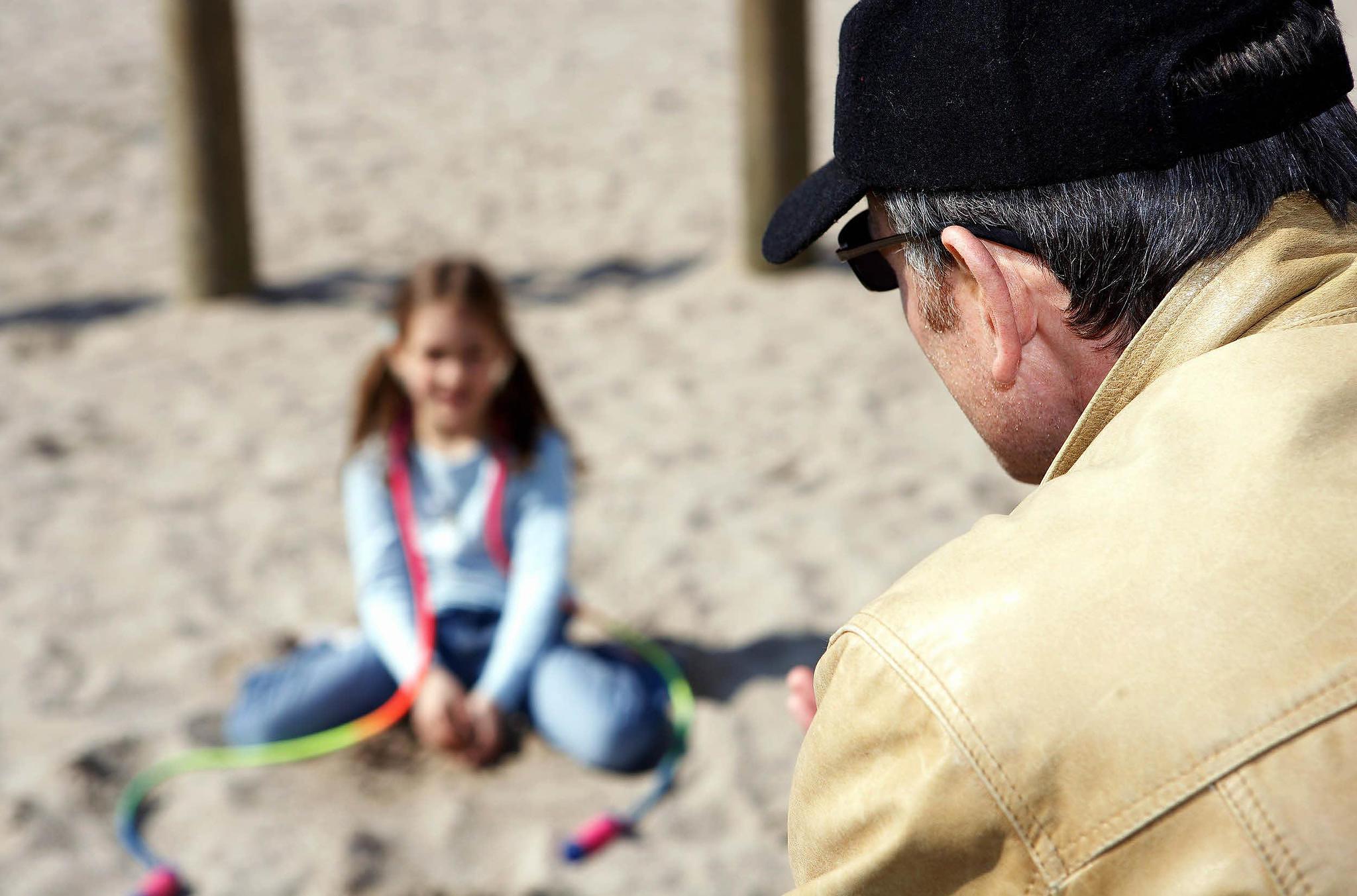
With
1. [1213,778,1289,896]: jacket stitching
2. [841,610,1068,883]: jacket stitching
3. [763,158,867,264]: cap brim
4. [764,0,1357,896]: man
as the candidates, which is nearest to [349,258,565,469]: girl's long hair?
[763,158,867,264]: cap brim

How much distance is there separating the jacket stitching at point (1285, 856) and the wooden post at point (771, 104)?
15.4 feet

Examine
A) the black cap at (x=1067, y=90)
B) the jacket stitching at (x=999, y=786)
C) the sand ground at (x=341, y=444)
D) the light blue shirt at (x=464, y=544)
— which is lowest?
the sand ground at (x=341, y=444)

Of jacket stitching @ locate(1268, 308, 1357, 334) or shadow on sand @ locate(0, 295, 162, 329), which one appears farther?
shadow on sand @ locate(0, 295, 162, 329)

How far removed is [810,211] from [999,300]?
27cm

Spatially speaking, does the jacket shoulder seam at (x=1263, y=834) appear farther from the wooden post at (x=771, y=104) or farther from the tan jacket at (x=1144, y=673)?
the wooden post at (x=771, y=104)

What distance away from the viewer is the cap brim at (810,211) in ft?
4.20

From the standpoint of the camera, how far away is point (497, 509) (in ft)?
10.7

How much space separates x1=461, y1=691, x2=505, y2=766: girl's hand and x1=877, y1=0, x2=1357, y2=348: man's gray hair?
2.18 metres

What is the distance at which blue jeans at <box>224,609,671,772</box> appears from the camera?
304cm

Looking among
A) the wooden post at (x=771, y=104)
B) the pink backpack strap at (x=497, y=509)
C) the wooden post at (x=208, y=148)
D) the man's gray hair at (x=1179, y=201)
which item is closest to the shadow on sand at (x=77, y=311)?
the wooden post at (x=208, y=148)

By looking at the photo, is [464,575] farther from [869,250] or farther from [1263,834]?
[1263,834]

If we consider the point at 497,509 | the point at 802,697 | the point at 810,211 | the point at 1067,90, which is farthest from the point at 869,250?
the point at 497,509

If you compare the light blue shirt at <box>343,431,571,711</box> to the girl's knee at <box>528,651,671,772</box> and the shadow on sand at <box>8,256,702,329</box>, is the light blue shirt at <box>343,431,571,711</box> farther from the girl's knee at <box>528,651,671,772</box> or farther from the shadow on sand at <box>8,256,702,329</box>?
→ the shadow on sand at <box>8,256,702,329</box>

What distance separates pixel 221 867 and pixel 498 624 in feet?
2.76
